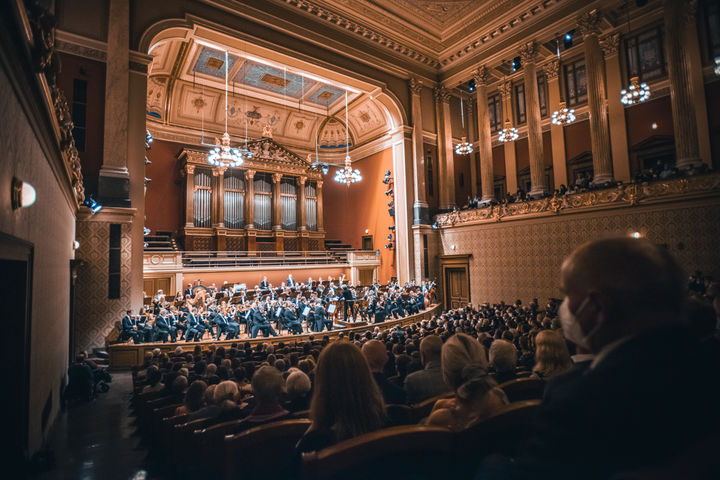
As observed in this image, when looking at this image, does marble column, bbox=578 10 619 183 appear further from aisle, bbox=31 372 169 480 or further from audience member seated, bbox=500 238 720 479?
aisle, bbox=31 372 169 480

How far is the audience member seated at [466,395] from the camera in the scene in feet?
6.15

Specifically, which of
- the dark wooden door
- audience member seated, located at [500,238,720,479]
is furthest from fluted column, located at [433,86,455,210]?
audience member seated, located at [500,238,720,479]

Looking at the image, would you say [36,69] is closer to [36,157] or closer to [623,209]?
[36,157]

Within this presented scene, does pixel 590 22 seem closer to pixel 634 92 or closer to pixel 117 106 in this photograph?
pixel 634 92

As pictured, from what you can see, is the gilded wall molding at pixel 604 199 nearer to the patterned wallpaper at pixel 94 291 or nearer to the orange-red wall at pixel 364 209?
the orange-red wall at pixel 364 209

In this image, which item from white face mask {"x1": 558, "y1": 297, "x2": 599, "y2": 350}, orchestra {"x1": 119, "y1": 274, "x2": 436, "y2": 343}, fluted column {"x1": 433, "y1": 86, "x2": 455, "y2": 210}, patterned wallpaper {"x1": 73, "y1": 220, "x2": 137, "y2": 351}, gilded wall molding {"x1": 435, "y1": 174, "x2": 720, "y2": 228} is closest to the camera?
white face mask {"x1": 558, "y1": 297, "x2": 599, "y2": 350}

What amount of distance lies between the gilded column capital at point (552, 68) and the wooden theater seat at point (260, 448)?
61.9 feet

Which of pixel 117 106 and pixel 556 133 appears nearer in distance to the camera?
pixel 117 106

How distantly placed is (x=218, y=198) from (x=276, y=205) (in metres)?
3.04

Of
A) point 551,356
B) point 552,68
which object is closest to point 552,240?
point 552,68

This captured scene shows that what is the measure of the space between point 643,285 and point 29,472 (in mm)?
4839

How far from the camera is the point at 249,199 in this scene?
64.9ft

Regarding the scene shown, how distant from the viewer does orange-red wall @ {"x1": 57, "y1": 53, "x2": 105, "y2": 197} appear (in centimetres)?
1026

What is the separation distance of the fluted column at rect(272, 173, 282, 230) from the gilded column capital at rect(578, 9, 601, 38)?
15122mm
